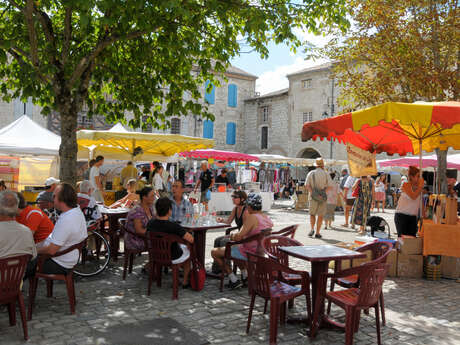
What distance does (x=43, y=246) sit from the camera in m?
4.11

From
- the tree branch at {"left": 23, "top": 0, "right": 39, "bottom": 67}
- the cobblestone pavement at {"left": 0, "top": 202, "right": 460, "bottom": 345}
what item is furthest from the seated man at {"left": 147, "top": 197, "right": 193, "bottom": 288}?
the tree branch at {"left": 23, "top": 0, "right": 39, "bottom": 67}

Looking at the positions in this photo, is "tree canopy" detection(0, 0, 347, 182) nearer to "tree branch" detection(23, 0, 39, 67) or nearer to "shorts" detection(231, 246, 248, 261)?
"tree branch" detection(23, 0, 39, 67)

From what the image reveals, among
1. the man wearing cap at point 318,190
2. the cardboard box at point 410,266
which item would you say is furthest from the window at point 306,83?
the cardboard box at point 410,266

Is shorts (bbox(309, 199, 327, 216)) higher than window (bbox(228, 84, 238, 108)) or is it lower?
lower

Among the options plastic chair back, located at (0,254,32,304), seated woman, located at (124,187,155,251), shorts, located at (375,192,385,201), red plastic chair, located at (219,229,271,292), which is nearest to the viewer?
plastic chair back, located at (0,254,32,304)

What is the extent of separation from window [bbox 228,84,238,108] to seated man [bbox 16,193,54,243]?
101 feet

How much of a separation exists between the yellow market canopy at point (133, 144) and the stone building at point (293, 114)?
18.2 metres

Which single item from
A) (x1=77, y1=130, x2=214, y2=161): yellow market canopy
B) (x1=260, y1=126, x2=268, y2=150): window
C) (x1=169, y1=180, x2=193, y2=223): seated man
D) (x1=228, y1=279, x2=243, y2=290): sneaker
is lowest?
(x1=228, y1=279, x2=243, y2=290): sneaker

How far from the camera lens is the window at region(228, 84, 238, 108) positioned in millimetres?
34594

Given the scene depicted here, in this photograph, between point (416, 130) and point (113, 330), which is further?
point (416, 130)

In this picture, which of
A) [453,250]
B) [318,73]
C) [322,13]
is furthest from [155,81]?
[318,73]

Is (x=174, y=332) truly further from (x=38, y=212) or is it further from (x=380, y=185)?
(x=380, y=185)

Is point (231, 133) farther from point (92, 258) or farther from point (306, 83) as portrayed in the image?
point (92, 258)

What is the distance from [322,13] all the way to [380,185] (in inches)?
531
